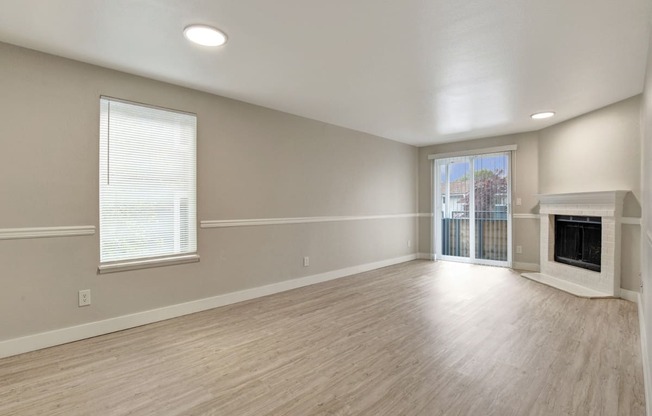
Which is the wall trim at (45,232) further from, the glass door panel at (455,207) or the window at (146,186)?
the glass door panel at (455,207)

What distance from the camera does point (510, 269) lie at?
5.43m

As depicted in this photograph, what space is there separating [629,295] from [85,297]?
18.9 feet

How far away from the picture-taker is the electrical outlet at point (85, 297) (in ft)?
8.76

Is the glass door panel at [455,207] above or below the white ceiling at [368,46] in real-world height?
below

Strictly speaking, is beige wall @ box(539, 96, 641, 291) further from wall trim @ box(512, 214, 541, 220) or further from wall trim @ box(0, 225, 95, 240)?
wall trim @ box(0, 225, 95, 240)

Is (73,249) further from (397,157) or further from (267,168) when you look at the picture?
(397,157)

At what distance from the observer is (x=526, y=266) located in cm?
540

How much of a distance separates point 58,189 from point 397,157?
516 centimetres

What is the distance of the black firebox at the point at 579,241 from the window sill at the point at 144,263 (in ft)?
16.5

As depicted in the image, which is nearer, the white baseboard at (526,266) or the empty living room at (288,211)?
the empty living room at (288,211)

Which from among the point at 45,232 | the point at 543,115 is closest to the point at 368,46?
the point at 45,232

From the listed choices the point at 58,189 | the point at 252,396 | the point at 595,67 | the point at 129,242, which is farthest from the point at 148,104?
the point at 595,67

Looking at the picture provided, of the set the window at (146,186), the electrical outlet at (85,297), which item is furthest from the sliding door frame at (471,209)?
the electrical outlet at (85,297)

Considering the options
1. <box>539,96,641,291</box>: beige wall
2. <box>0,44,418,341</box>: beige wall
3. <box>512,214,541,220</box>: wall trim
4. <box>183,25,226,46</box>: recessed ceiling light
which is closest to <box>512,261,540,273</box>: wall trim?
<box>512,214,541,220</box>: wall trim
